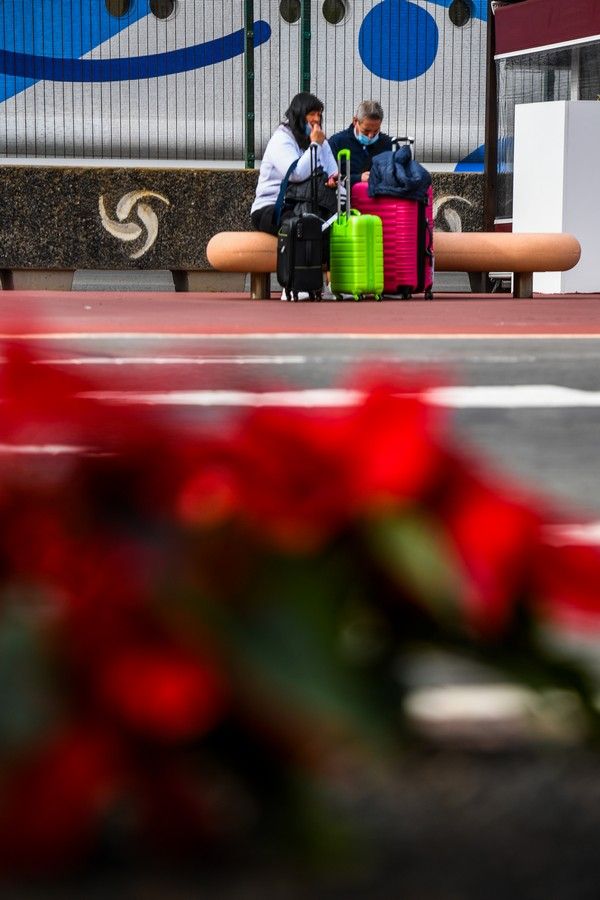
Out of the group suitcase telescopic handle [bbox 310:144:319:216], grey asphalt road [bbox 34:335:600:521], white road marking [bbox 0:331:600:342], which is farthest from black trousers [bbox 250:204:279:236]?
grey asphalt road [bbox 34:335:600:521]

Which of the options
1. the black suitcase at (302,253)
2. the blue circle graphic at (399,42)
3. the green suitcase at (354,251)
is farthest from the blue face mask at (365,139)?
the blue circle graphic at (399,42)

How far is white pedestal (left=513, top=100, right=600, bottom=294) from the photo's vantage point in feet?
47.6

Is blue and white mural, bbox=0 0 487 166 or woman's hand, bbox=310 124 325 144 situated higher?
blue and white mural, bbox=0 0 487 166

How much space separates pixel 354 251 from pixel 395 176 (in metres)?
0.78

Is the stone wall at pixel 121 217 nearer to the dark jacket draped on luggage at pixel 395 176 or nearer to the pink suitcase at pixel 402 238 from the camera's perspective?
the pink suitcase at pixel 402 238

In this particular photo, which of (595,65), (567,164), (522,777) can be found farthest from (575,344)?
(595,65)

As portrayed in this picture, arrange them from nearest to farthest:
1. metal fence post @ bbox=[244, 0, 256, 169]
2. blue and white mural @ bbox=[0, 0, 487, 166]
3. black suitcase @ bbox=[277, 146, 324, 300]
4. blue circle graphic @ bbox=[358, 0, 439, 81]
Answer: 1. black suitcase @ bbox=[277, 146, 324, 300]
2. blue and white mural @ bbox=[0, 0, 487, 166]
3. metal fence post @ bbox=[244, 0, 256, 169]
4. blue circle graphic @ bbox=[358, 0, 439, 81]

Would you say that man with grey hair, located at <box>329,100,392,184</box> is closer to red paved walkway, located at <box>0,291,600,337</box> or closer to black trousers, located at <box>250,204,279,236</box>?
black trousers, located at <box>250,204,279,236</box>

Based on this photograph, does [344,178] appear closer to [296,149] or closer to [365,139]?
[296,149]

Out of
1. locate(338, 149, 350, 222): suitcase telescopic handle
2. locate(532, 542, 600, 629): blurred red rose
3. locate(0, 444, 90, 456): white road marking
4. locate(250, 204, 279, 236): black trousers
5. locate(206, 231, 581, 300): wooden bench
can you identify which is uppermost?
locate(0, 444, 90, 456): white road marking

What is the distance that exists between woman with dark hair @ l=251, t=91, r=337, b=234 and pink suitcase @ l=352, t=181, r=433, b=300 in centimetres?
51

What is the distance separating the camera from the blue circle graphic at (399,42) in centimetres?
1614

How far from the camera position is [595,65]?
1545 centimetres

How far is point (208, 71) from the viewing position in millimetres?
15828
